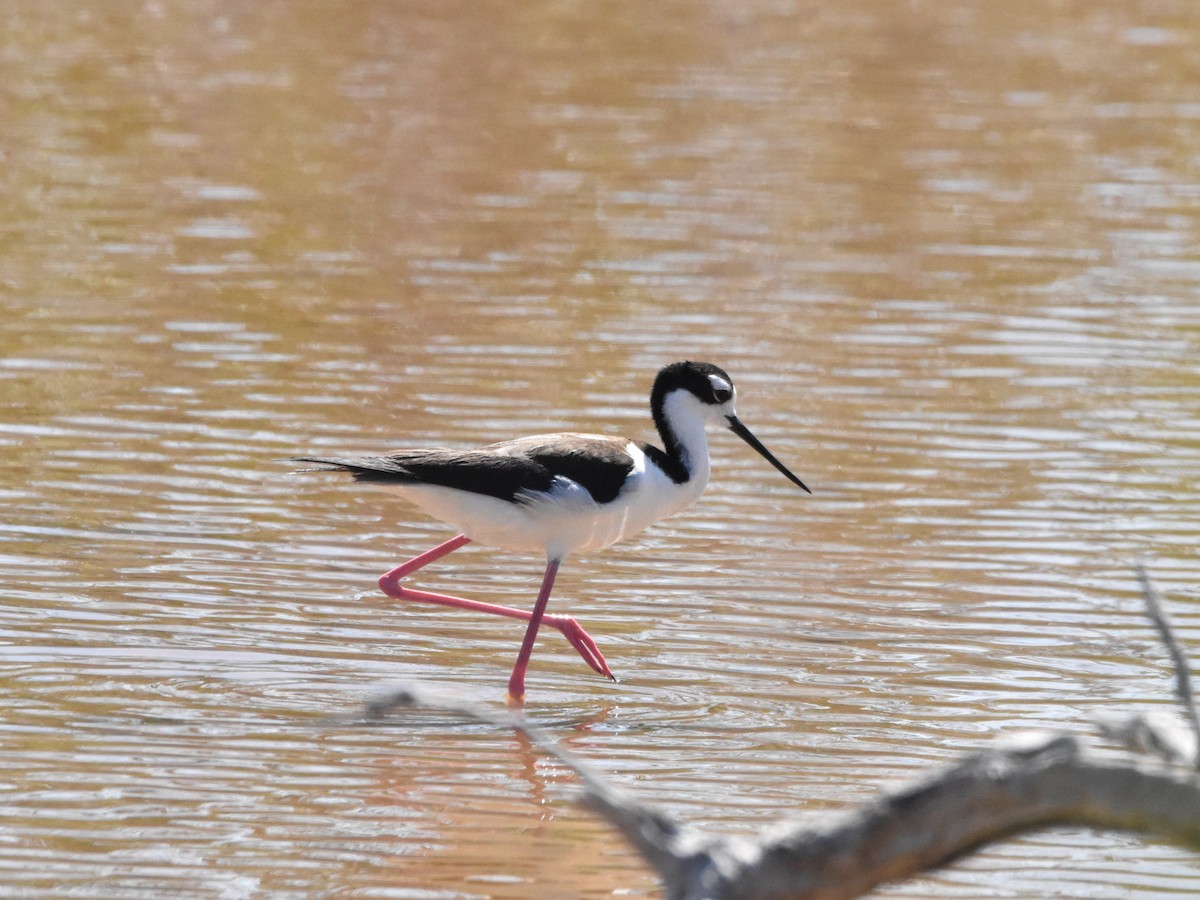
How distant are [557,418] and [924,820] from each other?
6.10m

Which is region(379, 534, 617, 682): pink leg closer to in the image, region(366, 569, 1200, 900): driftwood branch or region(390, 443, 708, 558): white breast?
region(390, 443, 708, 558): white breast

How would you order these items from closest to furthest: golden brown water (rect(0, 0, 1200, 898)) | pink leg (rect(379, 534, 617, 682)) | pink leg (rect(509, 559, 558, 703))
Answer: golden brown water (rect(0, 0, 1200, 898)) → pink leg (rect(509, 559, 558, 703)) → pink leg (rect(379, 534, 617, 682))

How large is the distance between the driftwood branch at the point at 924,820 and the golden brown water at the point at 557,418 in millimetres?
2045

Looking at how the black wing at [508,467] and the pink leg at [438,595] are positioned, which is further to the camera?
the pink leg at [438,595]

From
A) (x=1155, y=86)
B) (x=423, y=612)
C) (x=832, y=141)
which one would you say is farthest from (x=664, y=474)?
(x=1155, y=86)

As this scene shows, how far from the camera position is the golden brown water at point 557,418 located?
6082 mm

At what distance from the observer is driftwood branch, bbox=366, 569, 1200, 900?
3.39 meters

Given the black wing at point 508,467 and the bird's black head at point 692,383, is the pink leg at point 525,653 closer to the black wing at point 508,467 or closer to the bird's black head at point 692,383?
the black wing at point 508,467

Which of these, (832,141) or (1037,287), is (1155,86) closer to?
(832,141)

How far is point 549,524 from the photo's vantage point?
7.15 m

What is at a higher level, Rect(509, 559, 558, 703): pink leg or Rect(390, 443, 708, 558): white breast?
Rect(390, 443, 708, 558): white breast

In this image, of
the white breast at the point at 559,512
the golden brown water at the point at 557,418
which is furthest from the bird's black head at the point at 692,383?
the golden brown water at the point at 557,418

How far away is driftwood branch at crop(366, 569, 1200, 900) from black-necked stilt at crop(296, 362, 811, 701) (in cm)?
345

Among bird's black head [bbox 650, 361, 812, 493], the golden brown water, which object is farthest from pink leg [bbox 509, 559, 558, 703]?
bird's black head [bbox 650, 361, 812, 493]
